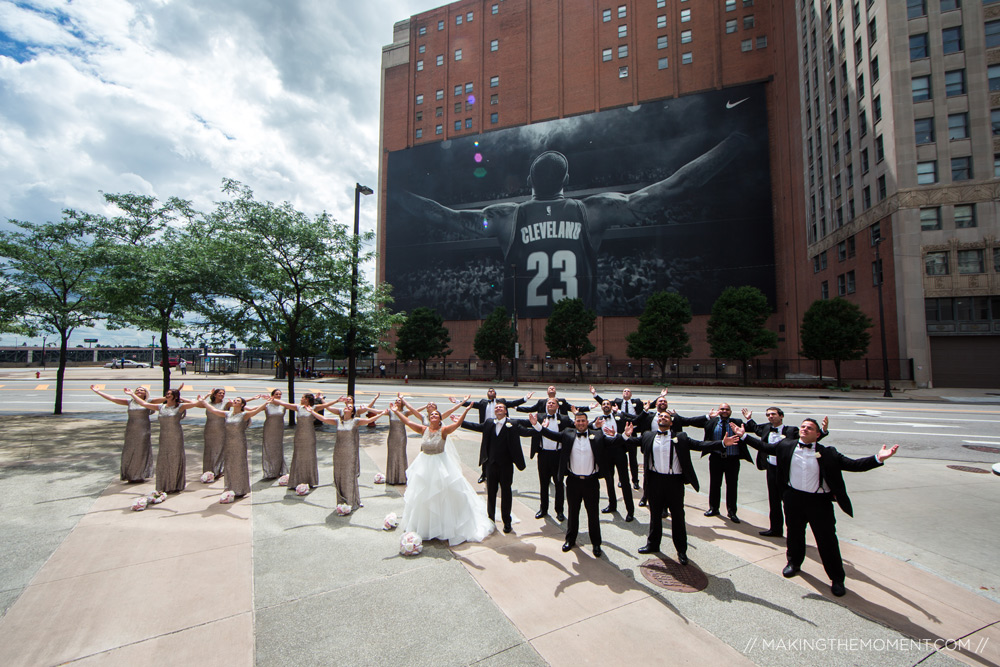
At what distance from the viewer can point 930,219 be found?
104 ft

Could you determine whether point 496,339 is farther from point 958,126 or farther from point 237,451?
point 237,451

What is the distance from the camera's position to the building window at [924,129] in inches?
1257

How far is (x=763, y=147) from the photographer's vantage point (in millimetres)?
48125

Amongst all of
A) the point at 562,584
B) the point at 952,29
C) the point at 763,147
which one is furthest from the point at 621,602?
the point at 763,147

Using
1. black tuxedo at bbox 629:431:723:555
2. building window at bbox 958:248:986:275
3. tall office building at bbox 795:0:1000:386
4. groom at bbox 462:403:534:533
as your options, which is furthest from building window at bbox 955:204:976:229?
groom at bbox 462:403:534:533

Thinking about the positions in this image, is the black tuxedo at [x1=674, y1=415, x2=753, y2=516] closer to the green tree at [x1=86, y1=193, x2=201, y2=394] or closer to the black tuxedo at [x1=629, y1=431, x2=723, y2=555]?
the black tuxedo at [x1=629, y1=431, x2=723, y2=555]

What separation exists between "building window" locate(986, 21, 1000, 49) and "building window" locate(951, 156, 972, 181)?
26.2ft

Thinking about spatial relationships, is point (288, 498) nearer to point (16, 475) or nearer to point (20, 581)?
point (20, 581)

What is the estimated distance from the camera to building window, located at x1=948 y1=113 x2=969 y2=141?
103 ft

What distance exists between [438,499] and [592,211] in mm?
51135

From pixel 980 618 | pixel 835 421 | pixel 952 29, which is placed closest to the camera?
pixel 980 618

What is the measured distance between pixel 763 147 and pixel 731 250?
11701mm

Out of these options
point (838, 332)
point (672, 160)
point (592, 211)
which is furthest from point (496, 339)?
point (838, 332)

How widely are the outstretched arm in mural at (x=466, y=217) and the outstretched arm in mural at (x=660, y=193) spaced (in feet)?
34.4
